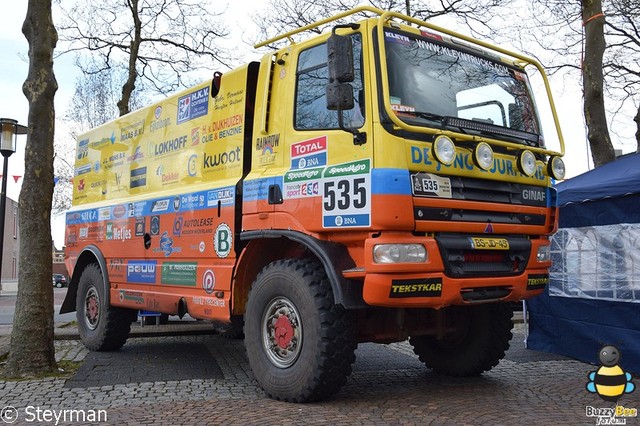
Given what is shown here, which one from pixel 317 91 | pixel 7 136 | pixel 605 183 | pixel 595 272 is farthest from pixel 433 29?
pixel 7 136

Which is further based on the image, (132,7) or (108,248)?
(132,7)

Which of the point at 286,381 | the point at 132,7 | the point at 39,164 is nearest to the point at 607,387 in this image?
the point at 286,381

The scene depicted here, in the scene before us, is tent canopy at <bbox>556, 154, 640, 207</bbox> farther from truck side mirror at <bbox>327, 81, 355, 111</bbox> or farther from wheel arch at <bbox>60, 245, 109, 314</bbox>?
wheel arch at <bbox>60, 245, 109, 314</bbox>

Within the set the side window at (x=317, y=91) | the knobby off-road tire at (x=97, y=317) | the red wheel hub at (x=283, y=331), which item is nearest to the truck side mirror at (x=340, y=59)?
the side window at (x=317, y=91)

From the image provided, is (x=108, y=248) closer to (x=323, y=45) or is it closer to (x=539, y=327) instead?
(x=323, y=45)

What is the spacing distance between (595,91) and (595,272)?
3742 millimetres

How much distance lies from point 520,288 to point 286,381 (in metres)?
2.17

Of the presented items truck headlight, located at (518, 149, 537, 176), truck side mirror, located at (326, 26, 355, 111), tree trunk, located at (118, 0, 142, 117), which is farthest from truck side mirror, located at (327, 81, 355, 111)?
tree trunk, located at (118, 0, 142, 117)

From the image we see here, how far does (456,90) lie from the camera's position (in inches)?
224

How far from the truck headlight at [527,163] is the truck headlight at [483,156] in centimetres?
46

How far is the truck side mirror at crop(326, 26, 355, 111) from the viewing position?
4.90 metres

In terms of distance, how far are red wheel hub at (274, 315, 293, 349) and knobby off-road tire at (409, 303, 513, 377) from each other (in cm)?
175

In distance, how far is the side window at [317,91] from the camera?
521 centimetres

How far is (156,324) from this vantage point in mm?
11125
